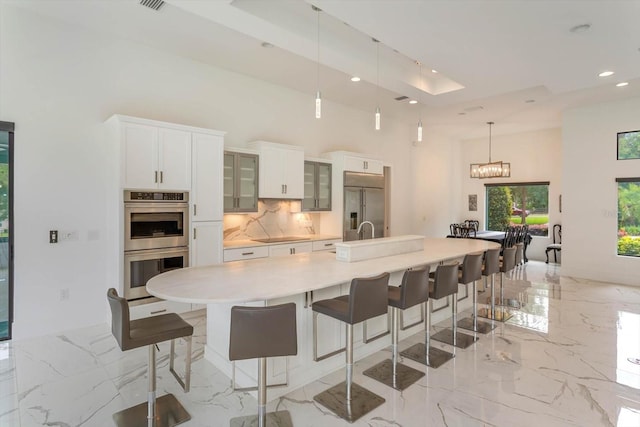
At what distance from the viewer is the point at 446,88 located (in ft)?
18.2

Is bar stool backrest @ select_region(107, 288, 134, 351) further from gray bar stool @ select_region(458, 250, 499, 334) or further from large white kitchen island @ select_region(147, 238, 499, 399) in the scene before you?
gray bar stool @ select_region(458, 250, 499, 334)

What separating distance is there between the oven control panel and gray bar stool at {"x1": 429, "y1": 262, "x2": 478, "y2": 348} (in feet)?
9.89

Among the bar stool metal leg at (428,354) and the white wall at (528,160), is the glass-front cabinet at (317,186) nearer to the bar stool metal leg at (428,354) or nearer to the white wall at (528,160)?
the bar stool metal leg at (428,354)

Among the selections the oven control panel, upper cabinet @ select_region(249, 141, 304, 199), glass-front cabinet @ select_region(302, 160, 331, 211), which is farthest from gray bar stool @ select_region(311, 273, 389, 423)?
glass-front cabinet @ select_region(302, 160, 331, 211)

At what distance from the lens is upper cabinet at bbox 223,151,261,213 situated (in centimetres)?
468

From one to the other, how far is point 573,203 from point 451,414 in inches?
242

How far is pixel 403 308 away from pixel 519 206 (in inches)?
328

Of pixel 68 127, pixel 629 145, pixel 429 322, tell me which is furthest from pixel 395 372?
pixel 629 145

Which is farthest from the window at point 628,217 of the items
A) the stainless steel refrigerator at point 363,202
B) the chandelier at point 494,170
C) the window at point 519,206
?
the stainless steel refrigerator at point 363,202

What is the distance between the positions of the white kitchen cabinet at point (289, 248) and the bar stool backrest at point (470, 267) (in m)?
2.36

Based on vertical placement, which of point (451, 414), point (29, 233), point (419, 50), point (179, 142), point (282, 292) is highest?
point (419, 50)

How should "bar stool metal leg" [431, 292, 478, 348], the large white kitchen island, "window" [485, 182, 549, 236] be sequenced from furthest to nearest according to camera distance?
"window" [485, 182, 549, 236] → "bar stool metal leg" [431, 292, 478, 348] → the large white kitchen island

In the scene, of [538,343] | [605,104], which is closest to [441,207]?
[605,104]

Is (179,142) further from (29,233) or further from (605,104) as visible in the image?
(605,104)
